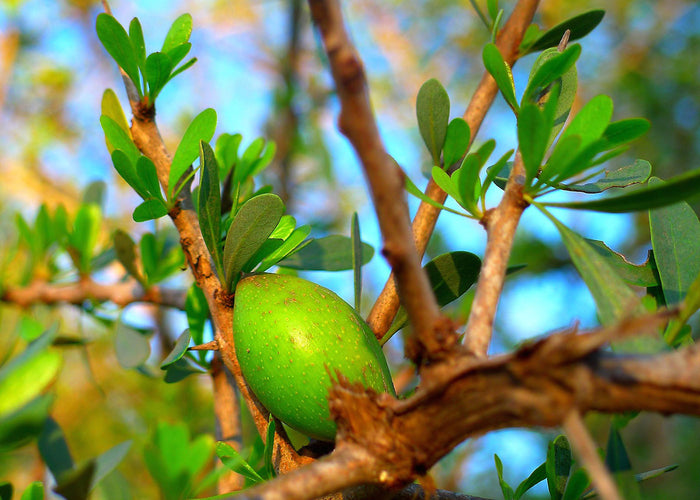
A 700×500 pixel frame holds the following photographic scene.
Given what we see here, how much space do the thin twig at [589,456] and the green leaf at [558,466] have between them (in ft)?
0.72

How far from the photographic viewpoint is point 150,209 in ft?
1.82

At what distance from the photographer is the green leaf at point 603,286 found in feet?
1.20

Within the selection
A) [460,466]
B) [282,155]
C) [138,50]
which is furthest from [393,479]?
[282,155]

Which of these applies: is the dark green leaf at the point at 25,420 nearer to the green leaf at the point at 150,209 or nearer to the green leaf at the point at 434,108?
the green leaf at the point at 150,209

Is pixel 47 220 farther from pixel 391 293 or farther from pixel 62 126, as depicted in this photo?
pixel 62 126

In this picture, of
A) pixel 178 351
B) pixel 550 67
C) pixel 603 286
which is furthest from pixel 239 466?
pixel 550 67

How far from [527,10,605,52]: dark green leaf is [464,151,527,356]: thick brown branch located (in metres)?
0.21

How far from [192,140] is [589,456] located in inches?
17.0

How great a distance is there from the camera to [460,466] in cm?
119

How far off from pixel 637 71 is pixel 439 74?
93 cm

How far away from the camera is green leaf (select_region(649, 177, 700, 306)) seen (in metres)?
0.47

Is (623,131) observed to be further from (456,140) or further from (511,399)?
(511,399)

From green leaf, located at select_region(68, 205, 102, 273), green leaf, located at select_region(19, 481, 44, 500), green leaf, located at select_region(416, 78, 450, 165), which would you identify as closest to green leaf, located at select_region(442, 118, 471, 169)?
green leaf, located at select_region(416, 78, 450, 165)

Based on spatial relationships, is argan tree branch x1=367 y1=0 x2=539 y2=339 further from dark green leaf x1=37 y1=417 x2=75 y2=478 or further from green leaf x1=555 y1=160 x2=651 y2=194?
dark green leaf x1=37 y1=417 x2=75 y2=478
